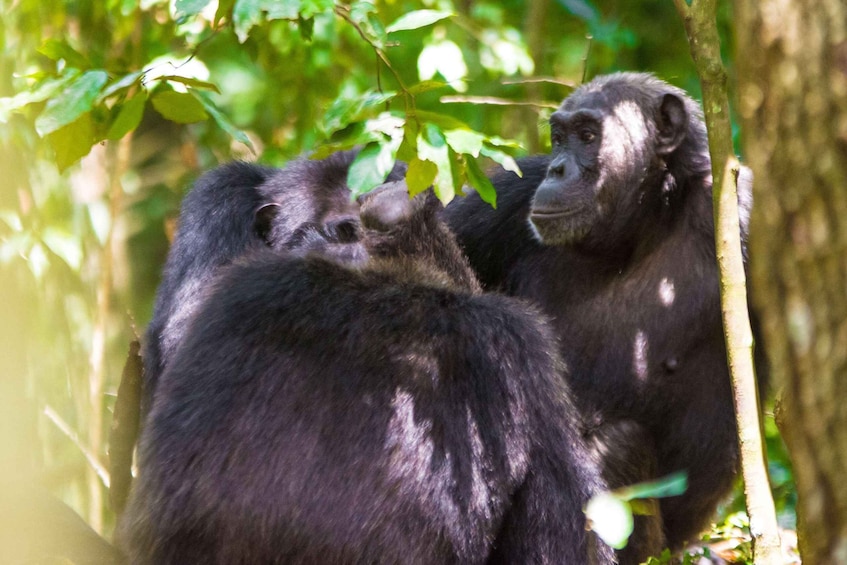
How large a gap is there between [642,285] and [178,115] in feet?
8.97

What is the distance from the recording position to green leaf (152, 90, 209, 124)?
4633mm

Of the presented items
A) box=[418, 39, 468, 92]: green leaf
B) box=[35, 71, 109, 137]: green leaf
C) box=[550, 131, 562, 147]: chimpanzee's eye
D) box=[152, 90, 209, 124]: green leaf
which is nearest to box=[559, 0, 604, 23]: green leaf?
box=[418, 39, 468, 92]: green leaf

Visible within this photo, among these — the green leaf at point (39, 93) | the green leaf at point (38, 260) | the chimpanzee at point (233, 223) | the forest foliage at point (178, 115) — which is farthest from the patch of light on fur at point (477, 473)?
the green leaf at point (38, 260)

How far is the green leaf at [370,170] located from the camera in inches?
153

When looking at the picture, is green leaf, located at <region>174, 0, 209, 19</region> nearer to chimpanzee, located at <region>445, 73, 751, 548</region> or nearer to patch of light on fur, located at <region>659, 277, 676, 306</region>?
chimpanzee, located at <region>445, 73, 751, 548</region>

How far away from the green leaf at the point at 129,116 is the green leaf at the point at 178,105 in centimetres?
22

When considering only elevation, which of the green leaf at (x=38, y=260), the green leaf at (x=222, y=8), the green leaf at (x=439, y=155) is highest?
the green leaf at (x=222, y=8)

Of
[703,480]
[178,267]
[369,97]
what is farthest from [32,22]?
[703,480]

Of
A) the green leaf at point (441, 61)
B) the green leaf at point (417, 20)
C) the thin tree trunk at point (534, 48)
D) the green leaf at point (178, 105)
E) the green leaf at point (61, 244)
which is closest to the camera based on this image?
the green leaf at point (417, 20)

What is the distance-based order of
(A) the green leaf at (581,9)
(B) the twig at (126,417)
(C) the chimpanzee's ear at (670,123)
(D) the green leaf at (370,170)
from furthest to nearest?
(A) the green leaf at (581,9) < (C) the chimpanzee's ear at (670,123) < (B) the twig at (126,417) < (D) the green leaf at (370,170)

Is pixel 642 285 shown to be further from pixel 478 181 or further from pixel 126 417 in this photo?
pixel 126 417

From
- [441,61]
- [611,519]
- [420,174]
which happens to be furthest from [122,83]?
[441,61]

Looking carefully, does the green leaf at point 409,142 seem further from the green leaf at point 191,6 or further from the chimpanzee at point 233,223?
the chimpanzee at point 233,223

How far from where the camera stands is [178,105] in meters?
4.66
